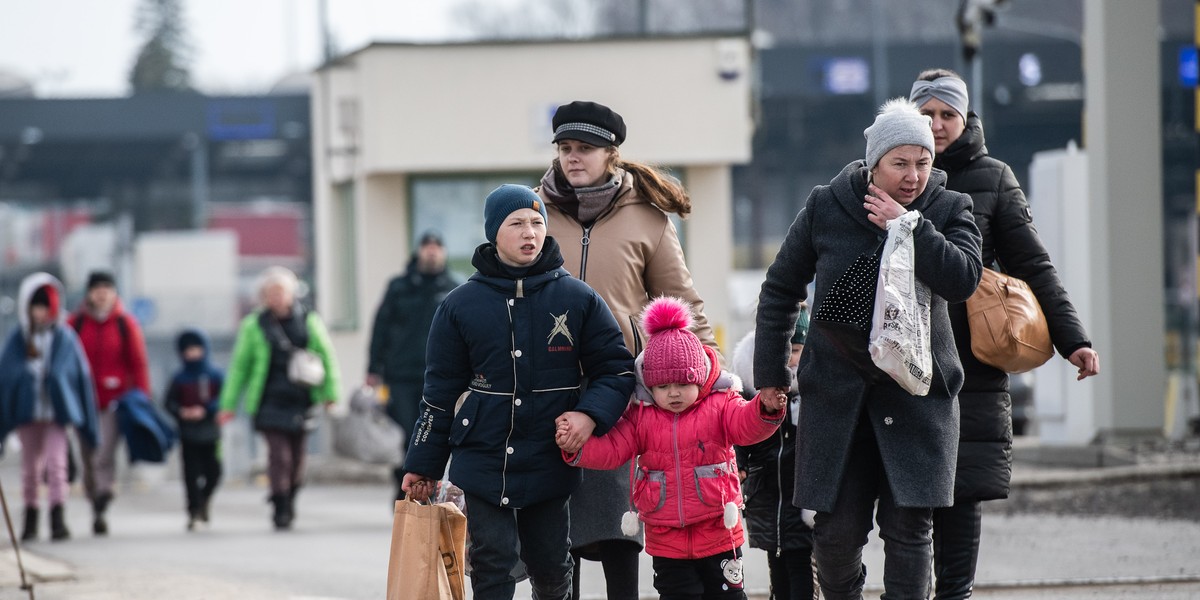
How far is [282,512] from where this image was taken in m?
12.7

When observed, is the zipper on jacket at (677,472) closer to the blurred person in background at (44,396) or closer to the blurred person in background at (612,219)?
the blurred person in background at (612,219)

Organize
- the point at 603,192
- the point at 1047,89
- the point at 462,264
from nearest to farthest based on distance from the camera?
the point at 603,192 → the point at 462,264 → the point at 1047,89

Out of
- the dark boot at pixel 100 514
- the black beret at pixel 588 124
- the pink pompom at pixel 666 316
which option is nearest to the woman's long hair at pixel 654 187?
the black beret at pixel 588 124

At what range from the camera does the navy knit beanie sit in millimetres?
5953

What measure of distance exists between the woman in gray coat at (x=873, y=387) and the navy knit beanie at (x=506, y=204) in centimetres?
82

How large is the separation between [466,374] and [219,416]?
7369mm

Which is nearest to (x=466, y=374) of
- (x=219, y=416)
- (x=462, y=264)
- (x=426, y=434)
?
(x=426, y=434)

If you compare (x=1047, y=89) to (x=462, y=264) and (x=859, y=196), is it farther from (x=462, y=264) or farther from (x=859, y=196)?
(x=859, y=196)

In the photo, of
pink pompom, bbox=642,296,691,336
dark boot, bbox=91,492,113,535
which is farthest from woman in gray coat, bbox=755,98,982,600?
dark boot, bbox=91,492,113,535

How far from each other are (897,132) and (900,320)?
619mm

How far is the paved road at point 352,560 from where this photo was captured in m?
8.42

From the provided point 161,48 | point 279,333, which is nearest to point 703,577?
point 279,333

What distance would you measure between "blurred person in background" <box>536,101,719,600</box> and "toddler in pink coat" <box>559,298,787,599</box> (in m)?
0.32

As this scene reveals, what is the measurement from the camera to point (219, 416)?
13000 mm
